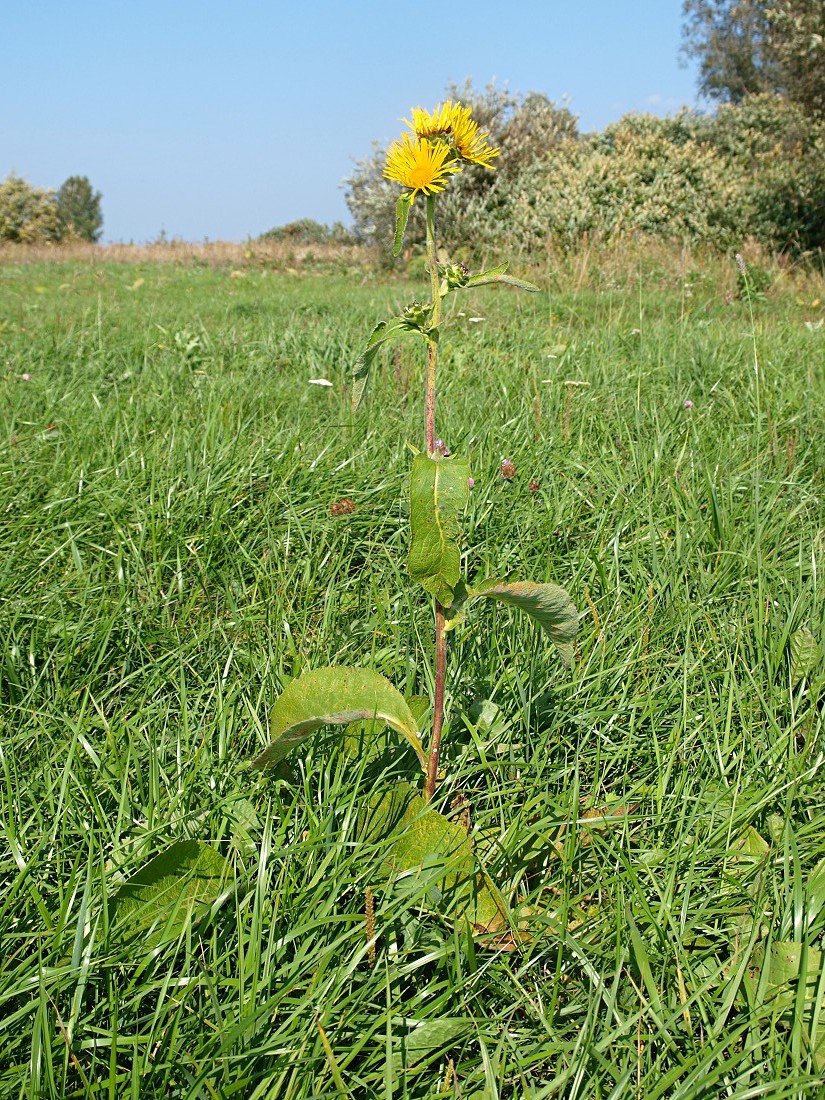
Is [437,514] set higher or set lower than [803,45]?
lower

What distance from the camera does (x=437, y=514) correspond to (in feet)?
4.28

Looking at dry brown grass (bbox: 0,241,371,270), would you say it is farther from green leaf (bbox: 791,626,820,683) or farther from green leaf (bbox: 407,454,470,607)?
green leaf (bbox: 407,454,470,607)

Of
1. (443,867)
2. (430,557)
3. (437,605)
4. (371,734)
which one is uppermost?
(430,557)

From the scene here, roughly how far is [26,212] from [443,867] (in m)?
38.4

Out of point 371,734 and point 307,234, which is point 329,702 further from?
point 307,234

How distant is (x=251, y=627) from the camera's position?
6.94 ft

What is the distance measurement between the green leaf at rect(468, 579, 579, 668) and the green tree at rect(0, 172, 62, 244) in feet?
117

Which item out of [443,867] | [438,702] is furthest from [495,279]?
[443,867]

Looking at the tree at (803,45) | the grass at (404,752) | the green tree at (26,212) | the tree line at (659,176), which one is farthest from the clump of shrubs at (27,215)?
the grass at (404,752)

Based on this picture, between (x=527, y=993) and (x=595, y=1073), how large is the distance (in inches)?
7.6

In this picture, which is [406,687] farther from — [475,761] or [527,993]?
[527,993]

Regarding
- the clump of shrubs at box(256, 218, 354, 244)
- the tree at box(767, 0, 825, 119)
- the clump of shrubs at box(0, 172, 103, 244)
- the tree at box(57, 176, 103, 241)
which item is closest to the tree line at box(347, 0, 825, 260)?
the tree at box(767, 0, 825, 119)

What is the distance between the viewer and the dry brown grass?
16.1 m

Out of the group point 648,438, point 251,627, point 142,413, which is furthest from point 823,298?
point 251,627
